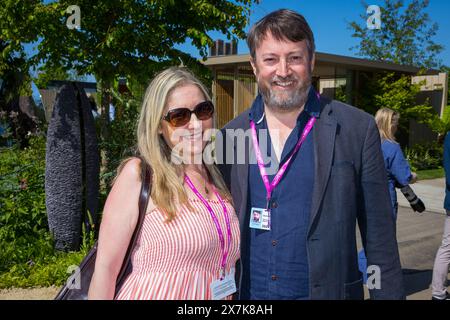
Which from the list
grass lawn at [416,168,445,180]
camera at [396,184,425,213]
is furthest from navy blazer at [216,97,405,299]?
grass lawn at [416,168,445,180]

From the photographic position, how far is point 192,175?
2.17 m

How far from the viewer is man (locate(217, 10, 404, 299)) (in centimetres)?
193

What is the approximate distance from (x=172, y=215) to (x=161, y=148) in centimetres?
37

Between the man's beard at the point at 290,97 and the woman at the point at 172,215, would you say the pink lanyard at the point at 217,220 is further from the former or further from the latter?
the man's beard at the point at 290,97

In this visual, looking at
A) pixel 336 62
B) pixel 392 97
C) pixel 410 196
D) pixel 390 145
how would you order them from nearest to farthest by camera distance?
pixel 390 145 → pixel 410 196 → pixel 336 62 → pixel 392 97

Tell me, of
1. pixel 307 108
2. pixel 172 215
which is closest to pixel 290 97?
pixel 307 108

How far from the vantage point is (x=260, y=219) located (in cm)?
205

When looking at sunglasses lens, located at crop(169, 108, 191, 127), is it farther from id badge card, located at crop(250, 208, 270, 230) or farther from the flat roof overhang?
the flat roof overhang

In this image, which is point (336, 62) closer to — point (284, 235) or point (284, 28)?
point (284, 28)

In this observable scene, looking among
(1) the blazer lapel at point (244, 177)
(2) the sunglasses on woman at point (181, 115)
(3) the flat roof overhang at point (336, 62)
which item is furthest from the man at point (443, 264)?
(3) the flat roof overhang at point (336, 62)

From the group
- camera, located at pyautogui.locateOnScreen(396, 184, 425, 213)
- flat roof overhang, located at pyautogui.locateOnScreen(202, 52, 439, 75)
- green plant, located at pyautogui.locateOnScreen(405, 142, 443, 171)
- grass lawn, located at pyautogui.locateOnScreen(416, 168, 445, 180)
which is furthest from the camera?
green plant, located at pyautogui.locateOnScreen(405, 142, 443, 171)

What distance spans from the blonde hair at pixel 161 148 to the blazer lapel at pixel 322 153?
498 mm
